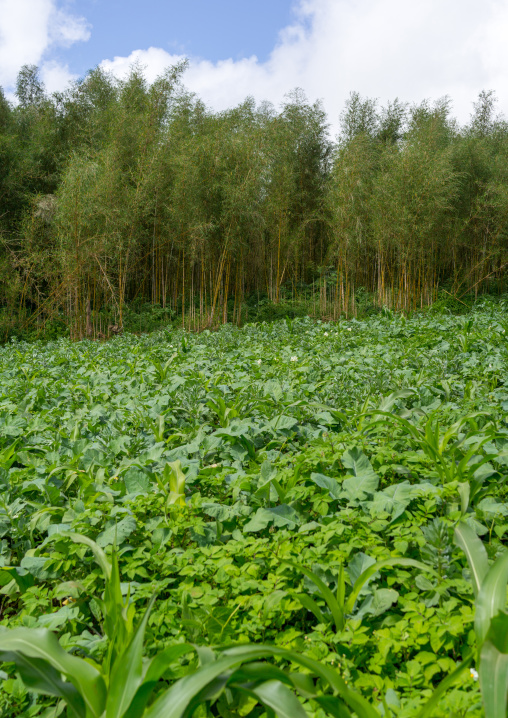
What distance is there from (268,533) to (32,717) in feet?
2.34

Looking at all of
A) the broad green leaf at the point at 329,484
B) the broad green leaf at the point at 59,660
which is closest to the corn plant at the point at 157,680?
the broad green leaf at the point at 59,660

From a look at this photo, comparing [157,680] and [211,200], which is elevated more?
[211,200]

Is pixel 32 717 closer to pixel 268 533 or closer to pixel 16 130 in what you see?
pixel 268 533

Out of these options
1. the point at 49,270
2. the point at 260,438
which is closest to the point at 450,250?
the point at 49,270

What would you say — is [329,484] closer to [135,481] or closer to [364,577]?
[364,577]

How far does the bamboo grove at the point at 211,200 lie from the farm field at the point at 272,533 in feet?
21.3

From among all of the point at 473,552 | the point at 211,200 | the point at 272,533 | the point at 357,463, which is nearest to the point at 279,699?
the point at 473,552

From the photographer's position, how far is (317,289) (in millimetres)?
14445

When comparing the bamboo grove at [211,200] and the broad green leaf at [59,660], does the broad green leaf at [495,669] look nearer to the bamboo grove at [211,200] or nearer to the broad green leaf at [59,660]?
the broad green leaf at [59,660]

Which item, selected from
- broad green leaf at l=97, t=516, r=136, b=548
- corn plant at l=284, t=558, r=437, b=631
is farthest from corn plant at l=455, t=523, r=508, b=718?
broad green leaf at l=97, t=516, r=136, b=548

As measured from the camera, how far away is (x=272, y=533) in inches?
56.7

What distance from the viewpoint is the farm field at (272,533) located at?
938mm

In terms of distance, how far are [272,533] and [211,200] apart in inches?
358

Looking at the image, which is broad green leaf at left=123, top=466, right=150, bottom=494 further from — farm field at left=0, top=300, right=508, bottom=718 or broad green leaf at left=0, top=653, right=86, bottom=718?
broad green leaf at left=0, top=653, right=86, bottom=718
